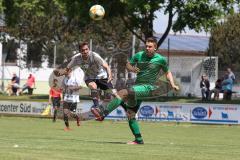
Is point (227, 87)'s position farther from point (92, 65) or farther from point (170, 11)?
point (92, 65)

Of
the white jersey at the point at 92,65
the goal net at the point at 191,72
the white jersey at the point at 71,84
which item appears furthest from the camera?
the goal net at the point at 191,72

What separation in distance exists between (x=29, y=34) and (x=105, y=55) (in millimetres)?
28201

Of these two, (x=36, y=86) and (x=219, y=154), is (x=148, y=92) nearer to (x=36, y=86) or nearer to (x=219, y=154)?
(x=219, y=154)

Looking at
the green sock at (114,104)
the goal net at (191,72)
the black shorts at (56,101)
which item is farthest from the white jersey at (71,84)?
the goal net at (191,72)

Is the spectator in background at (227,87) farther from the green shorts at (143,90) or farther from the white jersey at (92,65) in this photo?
the green shorts at (143,90)

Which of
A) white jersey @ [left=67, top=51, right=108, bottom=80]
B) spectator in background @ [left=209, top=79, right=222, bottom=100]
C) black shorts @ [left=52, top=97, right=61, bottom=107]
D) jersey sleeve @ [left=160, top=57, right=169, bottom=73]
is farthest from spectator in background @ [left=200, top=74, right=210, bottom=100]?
jersey sleeve @ [left=160, top=57, right=169, bottom=73]

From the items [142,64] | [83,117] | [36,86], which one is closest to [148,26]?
[83,117]

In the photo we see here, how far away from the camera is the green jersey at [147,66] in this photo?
14.8 metres

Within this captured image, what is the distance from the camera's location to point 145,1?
40.1m

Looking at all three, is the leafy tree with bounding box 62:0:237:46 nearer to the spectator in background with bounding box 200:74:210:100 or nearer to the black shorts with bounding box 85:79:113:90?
the spectator in background with bounding box 200:74:210:100

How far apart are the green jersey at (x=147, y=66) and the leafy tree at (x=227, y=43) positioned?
138 ft

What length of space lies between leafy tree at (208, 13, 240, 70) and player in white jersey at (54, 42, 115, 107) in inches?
1559

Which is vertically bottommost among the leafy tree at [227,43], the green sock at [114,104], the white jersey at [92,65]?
the green sock at [114,104]

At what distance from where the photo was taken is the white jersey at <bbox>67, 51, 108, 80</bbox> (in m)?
17.1
